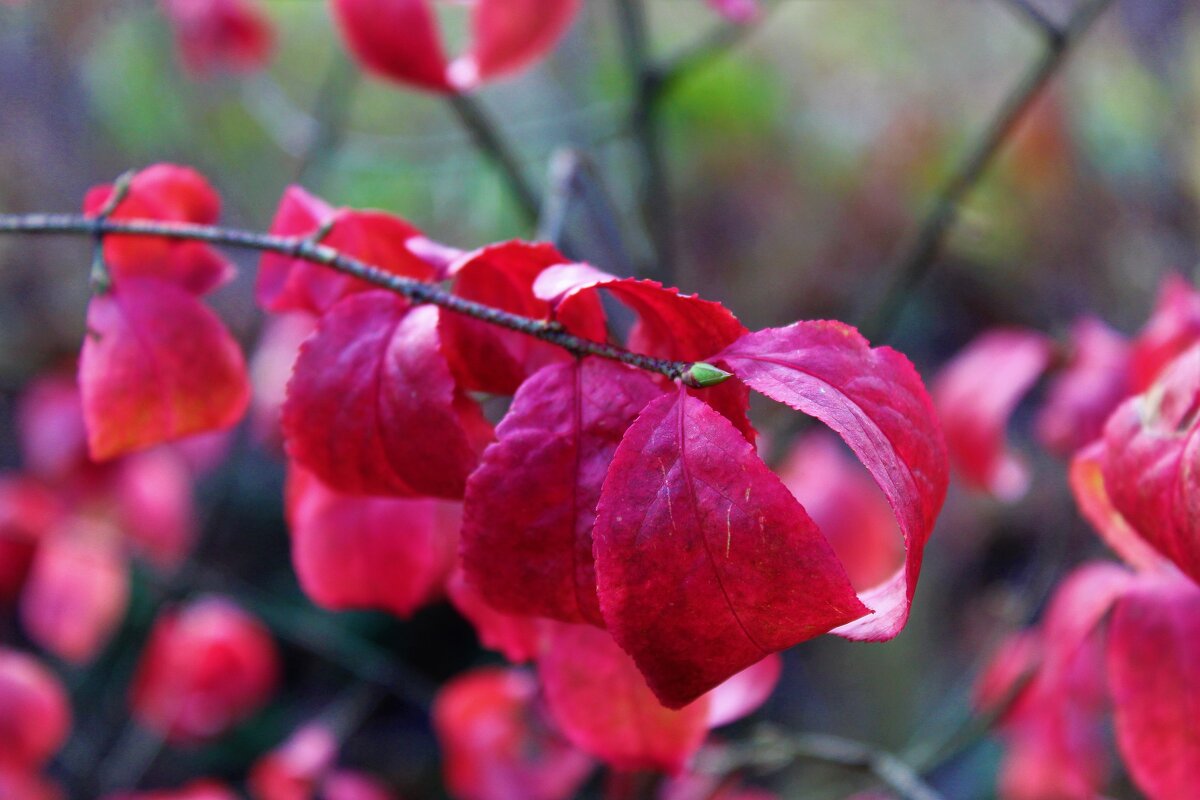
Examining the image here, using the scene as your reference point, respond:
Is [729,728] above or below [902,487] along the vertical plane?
below

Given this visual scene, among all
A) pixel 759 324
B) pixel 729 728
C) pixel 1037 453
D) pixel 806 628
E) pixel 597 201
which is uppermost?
pixel 597 201

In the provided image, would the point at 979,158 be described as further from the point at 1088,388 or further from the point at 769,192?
the point at 769,192

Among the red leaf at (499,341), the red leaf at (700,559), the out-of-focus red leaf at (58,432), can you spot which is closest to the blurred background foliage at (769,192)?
the out-of-focus red leaf at (58,432)

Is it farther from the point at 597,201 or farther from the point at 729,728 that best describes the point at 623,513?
the point at 729,728

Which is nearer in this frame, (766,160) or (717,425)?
(717,425)

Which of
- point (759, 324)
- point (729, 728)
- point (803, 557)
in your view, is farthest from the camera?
point (759, 324)

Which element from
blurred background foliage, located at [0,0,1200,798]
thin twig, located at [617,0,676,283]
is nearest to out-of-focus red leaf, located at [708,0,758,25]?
thin twig, located at [617,0,676,283]

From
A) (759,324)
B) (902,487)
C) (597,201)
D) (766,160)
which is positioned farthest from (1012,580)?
(902,487)

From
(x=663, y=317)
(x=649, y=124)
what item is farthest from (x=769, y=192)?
(x=663, y=317)

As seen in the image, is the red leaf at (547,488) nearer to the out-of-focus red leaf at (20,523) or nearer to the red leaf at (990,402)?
the red leaf at (990,402)
